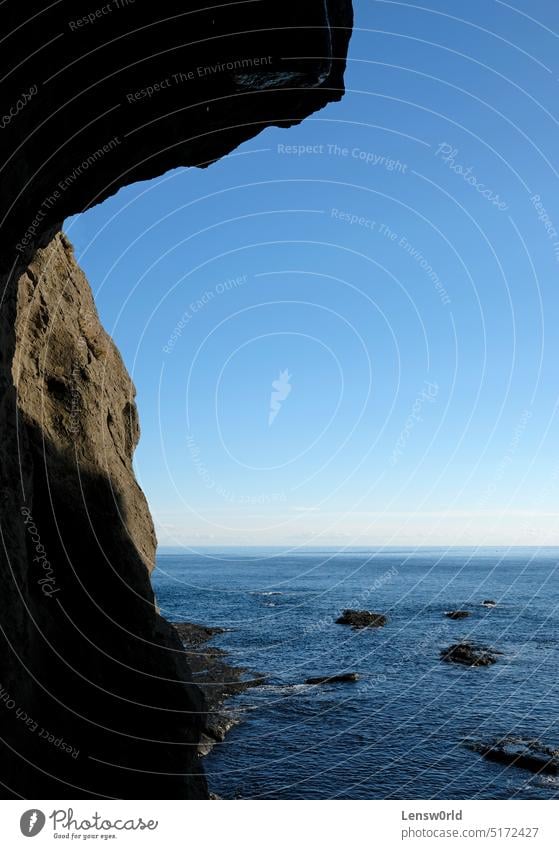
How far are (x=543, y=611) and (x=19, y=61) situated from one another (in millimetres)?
98320

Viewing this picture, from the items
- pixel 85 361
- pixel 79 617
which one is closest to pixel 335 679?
pixel 79 617

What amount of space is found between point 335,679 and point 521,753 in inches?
680

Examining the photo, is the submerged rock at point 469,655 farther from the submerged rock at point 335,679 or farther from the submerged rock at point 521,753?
the submerged rock at point 521,753

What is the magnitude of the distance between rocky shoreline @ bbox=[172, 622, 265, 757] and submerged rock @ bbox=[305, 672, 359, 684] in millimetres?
4394

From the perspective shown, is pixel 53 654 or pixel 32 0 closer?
pixel 32 0

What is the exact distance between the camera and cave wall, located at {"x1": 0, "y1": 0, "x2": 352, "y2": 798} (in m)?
11.6

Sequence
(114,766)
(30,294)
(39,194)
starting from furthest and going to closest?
1. (30,294)
2. (114,766)
3. (39,194)

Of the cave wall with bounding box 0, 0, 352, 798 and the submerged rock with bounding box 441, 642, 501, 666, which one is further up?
the cave wall with bounding box 0, 0, 352, 798

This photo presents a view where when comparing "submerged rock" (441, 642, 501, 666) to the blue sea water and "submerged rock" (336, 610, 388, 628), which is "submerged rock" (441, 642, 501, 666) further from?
"submerged rock" (336, 610, 388, 628)

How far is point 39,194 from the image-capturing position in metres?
13.1

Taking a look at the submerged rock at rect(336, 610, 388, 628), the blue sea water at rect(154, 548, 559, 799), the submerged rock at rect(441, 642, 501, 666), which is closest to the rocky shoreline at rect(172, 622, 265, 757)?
the blue sea water at rect(154, 548, 559, 799)

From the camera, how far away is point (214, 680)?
46.2 m
